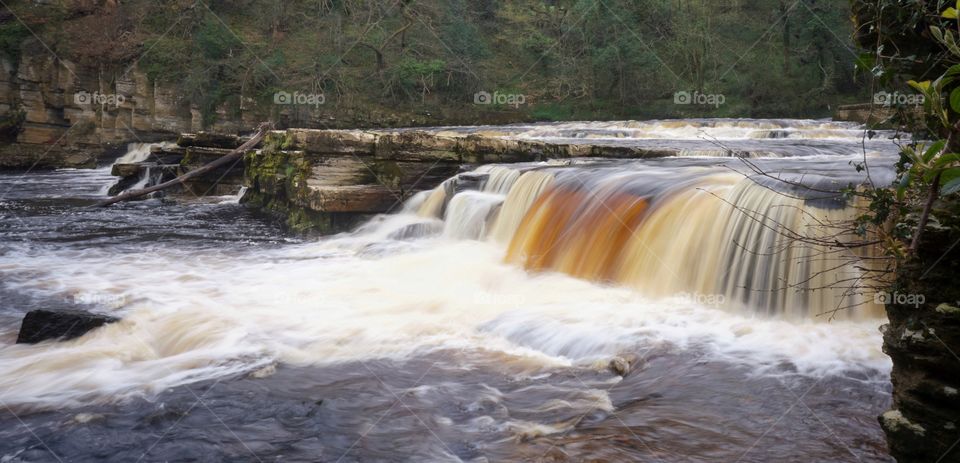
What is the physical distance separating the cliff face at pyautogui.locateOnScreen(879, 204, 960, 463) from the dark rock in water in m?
5.37

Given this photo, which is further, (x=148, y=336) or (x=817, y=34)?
(x=817, y=34)

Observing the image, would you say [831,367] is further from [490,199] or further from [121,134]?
[121,134]

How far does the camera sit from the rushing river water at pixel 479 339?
147 inches

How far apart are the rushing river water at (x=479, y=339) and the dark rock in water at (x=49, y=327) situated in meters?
0.12

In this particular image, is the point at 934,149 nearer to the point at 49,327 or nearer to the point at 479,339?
the point at 479,339

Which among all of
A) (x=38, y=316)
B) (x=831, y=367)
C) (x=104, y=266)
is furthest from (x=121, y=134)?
(x=831, y=367)

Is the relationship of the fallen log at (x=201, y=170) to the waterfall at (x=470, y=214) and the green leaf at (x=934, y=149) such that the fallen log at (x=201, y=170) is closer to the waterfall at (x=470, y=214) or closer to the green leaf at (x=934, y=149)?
the waterfall at (x=470, y=214)

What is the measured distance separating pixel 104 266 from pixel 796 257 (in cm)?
751

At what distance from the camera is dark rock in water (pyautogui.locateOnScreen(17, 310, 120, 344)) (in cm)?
524

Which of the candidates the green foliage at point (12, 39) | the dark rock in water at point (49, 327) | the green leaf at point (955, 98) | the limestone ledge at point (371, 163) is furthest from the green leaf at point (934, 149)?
the green foliage at point (12, 39)

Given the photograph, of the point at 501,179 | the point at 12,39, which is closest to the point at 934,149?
the point at 501,179

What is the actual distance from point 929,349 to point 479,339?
3.36 metres

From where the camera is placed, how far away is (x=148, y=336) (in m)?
5.49

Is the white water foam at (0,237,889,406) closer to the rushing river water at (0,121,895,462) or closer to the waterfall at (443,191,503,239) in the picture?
the rushing river water at (0,121,895,462)
